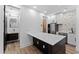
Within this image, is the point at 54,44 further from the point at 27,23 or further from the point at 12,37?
the point at 12,37

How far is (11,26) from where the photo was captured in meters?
4.39

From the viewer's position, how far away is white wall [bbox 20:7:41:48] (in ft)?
11.4

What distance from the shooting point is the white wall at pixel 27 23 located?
349 cm

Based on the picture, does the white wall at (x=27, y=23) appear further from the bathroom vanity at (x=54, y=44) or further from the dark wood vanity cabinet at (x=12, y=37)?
the bathroom vanity at (x=54, y=44)

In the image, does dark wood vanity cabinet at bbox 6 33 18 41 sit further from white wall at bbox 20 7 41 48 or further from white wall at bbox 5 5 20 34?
white wall at bbox 20 7 41 48

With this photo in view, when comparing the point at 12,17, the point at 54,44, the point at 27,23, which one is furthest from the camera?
the point at 12,17

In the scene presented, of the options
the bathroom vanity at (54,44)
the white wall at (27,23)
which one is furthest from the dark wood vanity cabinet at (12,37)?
the bathroom vanity at (54,44)

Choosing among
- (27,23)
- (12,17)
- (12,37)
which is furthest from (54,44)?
(12,17)

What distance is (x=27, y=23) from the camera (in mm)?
3693

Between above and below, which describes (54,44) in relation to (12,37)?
above

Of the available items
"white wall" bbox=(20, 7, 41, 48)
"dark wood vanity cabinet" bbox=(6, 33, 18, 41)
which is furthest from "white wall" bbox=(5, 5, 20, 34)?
"white wall" bbox=(20, 7, 41, 48)
